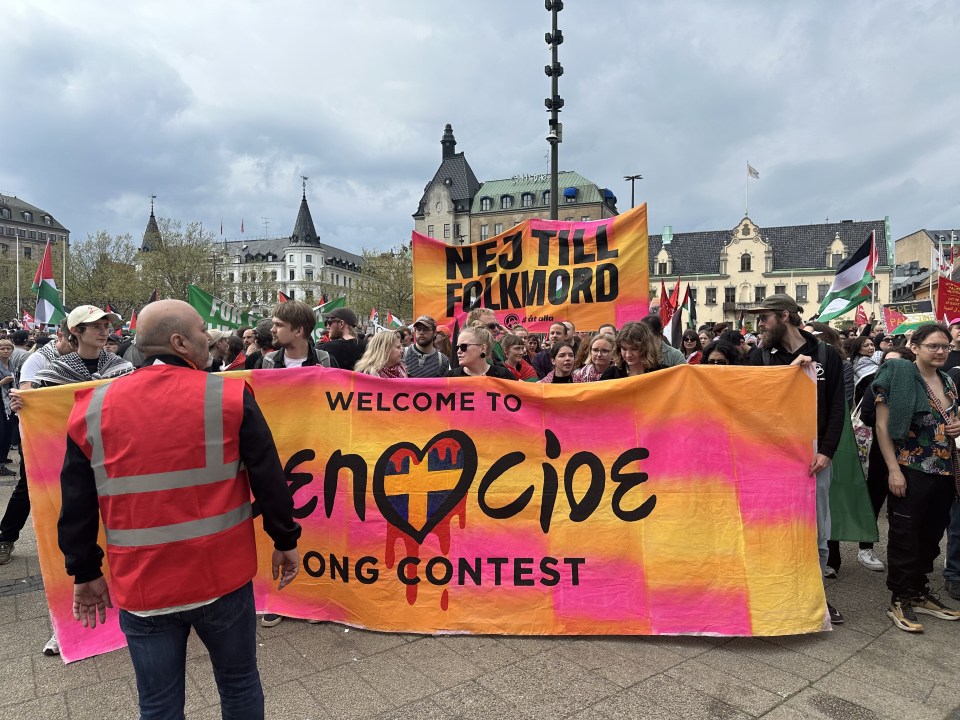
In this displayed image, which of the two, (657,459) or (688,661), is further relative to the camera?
(657,459)

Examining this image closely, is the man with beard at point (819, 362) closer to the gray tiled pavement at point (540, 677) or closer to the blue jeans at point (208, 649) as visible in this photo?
the gray tiled pavement at point (540, 677)

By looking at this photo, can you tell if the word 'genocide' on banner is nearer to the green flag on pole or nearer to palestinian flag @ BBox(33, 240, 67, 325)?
the green flag on pole

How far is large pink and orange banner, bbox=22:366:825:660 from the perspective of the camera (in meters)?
3.67

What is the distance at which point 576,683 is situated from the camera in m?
3.17

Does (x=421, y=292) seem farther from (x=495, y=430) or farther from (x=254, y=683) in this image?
(x=254, y=683)

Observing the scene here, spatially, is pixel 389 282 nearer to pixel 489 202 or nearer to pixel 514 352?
pixel 489 202

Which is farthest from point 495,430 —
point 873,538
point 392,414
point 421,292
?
point 421,292

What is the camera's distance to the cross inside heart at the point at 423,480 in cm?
387

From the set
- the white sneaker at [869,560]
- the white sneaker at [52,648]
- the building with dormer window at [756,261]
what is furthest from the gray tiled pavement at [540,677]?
the building with dormer window at [756,261]

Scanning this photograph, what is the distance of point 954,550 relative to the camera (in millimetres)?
4539

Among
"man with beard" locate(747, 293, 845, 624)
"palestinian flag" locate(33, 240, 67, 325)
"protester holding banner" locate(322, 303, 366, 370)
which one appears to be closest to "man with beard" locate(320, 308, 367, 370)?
"protester holding banner" locate(322, 303, 366, 370)

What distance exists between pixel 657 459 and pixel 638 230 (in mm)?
3231

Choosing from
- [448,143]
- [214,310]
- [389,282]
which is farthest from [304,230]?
[214,310]

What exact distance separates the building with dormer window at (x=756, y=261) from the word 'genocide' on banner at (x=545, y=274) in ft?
211
